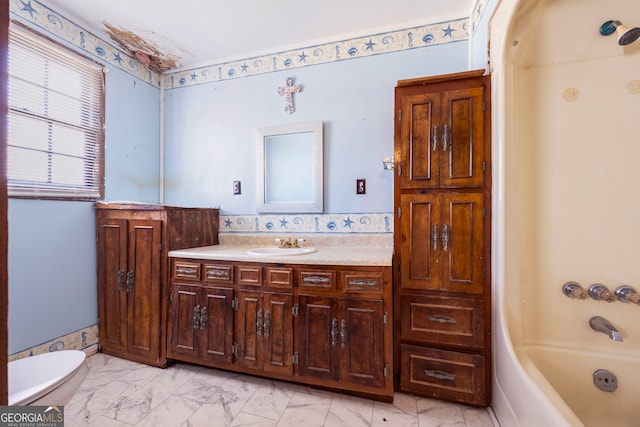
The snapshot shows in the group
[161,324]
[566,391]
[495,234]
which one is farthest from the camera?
[161,324]

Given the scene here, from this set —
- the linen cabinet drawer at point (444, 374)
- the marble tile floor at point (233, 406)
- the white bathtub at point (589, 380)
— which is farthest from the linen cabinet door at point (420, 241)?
the marble tile floor at point (233, 406)

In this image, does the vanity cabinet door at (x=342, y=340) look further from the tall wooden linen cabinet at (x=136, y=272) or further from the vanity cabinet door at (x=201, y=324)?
the tall wooden linen cabinet at (x=136, y=272)

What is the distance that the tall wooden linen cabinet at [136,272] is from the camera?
74.0 inches

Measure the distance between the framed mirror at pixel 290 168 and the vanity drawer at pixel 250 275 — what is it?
668mm

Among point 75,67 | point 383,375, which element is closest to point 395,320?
point 383,375

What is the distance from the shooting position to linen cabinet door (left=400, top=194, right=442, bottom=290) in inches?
60.8

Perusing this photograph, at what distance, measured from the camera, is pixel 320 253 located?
1778mm

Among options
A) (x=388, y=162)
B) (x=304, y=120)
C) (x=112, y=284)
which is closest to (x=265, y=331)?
(x=112, y=284)

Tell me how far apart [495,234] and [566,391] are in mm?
870

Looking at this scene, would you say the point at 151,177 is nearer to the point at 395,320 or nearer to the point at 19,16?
the point at 19,16

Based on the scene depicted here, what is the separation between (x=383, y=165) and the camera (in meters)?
2.04

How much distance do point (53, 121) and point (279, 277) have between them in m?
2.03

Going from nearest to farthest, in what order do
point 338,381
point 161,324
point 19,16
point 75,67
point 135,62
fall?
1. point 338,381
2. point 19,16
3. point 161,324
4. point 75,67
5. point 135,62

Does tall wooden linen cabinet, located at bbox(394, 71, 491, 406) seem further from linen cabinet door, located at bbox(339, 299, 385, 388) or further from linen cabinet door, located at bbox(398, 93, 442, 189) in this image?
linen cabinet door, located at bbox(339, 299, 385, 388)
